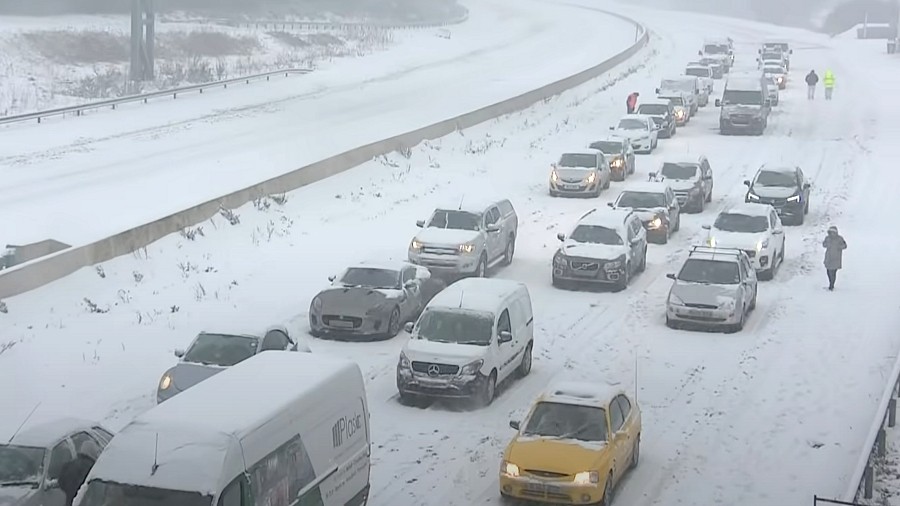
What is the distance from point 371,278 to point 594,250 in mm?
6049

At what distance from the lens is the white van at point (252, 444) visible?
12.9 m

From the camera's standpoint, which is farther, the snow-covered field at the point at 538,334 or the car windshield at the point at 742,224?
the car windshield at the point at 742,224

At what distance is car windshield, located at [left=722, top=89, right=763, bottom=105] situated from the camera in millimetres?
54000

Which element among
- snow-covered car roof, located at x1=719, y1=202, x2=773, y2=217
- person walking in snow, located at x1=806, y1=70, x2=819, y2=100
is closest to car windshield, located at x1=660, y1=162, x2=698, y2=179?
snow-covered car roof, located at x1=719, y1=202, x2=773, y2=217

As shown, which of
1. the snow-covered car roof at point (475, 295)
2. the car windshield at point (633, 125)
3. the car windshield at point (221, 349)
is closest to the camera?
the car windshield at point (221, 349)

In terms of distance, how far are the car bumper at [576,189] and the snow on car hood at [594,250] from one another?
415 inches

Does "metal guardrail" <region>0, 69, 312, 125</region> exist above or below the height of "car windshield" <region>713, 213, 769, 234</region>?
below

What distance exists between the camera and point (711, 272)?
2762 cm

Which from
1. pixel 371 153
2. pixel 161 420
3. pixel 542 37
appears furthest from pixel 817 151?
pixel 542 37

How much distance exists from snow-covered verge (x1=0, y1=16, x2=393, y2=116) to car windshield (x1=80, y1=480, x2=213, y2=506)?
142 feet

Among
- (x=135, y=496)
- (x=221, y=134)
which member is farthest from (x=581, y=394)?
(x=221, y=134)

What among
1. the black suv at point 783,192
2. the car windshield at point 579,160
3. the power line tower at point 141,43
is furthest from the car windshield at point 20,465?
the power line tower at point 141,43

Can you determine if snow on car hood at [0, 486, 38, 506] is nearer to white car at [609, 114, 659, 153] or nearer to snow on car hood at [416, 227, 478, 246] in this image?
snow on car hood at [416, 227, 478, 246]

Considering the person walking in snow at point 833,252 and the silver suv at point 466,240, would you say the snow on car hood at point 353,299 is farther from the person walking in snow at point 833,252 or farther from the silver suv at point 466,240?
the person walking in snow at point 833,252
